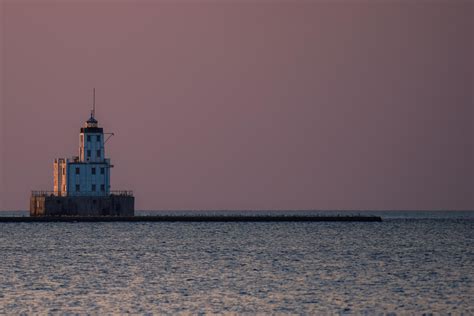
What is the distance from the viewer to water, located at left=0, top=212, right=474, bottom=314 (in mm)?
55844

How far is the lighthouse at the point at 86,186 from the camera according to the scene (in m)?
161

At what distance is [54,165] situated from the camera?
167 meters

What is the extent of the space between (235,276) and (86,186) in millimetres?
92948

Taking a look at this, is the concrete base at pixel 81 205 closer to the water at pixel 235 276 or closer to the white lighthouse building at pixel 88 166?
the white lighthouse building at pixel 88 166

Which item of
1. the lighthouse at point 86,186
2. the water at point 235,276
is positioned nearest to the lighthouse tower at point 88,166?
the lighthouse at point 86,186

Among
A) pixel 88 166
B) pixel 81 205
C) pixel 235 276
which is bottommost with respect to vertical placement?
pixel 235 276

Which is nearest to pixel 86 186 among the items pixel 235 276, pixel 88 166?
pixel 88 166

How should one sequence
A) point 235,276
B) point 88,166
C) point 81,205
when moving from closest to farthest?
point 235,276, point 88,166, point 81,205

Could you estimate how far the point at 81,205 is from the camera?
16550 centimetres

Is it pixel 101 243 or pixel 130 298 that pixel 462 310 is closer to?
pixel 130 298

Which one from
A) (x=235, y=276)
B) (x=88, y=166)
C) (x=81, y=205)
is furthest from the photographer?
(x=81, y=205)

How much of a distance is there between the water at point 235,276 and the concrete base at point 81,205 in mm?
45018

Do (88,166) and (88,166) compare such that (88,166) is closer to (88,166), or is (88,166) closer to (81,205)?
(88,166)

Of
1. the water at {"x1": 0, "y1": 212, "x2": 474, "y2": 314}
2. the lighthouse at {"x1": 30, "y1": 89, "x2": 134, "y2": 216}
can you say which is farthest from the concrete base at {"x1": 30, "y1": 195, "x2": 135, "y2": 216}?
the water at {"x1": 0, "y1": 212, "x2": 474, "y2": 314}
